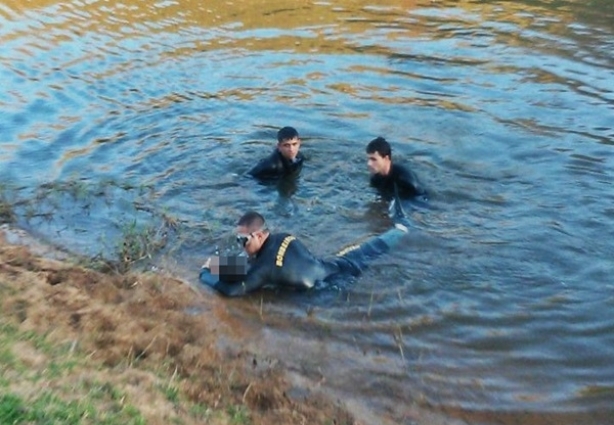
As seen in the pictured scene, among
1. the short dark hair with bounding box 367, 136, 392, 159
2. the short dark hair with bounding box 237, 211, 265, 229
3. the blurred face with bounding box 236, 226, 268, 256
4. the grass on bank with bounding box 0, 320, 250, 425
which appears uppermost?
the grass on bank with bounding box 0, 320, 250, 425

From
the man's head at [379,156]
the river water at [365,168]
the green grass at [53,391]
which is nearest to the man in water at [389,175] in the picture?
the man's head at [379,156]

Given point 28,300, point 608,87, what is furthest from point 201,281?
point 608,87

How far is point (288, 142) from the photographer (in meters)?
9.62

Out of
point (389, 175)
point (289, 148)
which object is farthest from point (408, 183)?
point (289, 148)

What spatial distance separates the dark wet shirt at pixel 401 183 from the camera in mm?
9250

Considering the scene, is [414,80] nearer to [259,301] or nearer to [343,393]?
[259,301]

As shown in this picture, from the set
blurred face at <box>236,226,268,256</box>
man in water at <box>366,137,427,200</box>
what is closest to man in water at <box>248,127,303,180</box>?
man in water at <box>366,137,427,200</box>

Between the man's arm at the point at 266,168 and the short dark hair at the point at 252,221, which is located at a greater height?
the short dark hair at the point at 252,221

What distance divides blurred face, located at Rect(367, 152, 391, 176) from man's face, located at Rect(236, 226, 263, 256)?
7.59 ft

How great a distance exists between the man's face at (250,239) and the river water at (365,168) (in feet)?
1.52

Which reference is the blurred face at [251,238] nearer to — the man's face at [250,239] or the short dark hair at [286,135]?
the man's face at [250,239]

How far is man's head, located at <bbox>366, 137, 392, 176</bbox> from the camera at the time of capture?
912 cm

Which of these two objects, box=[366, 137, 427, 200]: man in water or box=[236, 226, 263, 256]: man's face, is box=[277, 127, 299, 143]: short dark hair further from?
box=[236, 226, 263, 256]: man's face

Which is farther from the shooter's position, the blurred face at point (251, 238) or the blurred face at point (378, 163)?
the blurred face at point (378, 163)
